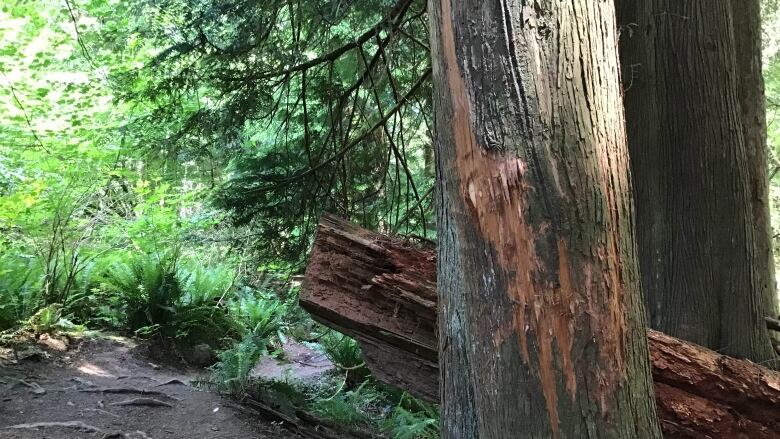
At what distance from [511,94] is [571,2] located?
1.25ft

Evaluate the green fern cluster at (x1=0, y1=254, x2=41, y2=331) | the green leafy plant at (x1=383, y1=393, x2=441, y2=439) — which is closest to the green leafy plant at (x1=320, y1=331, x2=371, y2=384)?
the green leafy plant at (x1=383, y1=393, x2=441, y2=439)

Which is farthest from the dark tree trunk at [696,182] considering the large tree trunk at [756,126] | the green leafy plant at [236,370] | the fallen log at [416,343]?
the green leafy plant at [236,370]

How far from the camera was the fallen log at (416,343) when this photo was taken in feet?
9.16

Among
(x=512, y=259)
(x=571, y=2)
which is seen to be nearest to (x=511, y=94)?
(x=571, y=2)

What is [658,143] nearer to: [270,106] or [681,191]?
[681,191]

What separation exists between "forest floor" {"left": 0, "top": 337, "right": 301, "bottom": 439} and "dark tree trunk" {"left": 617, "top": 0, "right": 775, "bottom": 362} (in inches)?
142

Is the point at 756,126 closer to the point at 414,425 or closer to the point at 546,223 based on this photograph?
the point at 546,223

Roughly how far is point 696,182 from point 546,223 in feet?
6.52

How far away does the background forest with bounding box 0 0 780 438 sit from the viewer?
5.44 m

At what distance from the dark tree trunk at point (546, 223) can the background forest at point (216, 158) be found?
2536 millimetres

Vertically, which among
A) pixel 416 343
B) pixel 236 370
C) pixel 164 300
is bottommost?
pixel 236 370

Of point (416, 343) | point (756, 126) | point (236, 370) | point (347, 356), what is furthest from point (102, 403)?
point (756, 126)

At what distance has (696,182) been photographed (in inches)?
126

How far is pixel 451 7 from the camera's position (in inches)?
76.0
